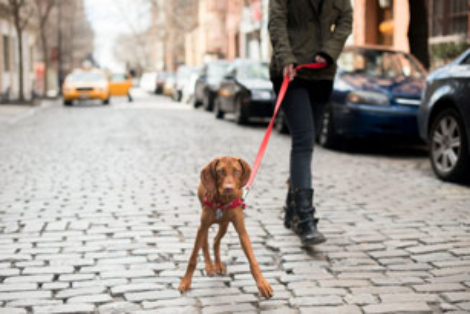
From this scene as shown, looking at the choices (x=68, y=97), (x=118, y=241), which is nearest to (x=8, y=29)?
(x=68, y=97)

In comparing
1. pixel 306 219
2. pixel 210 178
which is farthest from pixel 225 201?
pixel 306 219

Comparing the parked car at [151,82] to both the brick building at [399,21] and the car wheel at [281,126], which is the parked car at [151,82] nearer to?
the brick building at [399,21]

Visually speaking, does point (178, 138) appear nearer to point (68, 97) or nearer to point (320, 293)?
point (320, 293)

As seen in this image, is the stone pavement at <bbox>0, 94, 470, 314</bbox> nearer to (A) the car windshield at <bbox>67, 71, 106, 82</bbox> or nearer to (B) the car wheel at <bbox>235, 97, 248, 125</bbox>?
(B) the car wheel at <bbox>235, 97, 248, 125</bbox>

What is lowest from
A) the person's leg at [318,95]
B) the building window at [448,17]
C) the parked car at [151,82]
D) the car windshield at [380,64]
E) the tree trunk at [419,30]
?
the parked car at [151,82]

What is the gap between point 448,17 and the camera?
17984mm

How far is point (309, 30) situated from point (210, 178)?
5.46 feet

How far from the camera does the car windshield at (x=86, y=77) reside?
29578mm

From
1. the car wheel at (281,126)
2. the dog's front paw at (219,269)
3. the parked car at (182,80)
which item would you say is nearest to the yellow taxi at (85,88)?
the parked car at (182,80)

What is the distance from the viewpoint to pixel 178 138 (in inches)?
510

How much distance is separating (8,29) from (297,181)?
112ft

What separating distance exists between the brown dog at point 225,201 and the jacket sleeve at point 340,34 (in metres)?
1.41

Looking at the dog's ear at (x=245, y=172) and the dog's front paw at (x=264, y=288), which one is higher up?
the dog's ear at (x=245, y=172)

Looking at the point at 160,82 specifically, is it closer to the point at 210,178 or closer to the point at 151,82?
the point at 151,82
